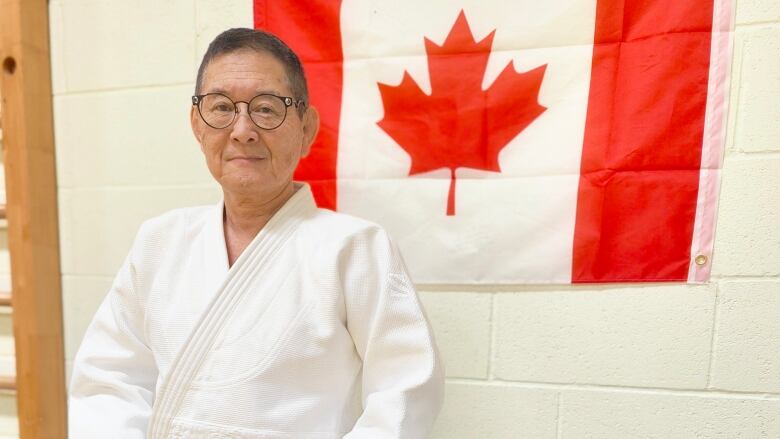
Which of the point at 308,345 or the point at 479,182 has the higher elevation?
the point at 479,182

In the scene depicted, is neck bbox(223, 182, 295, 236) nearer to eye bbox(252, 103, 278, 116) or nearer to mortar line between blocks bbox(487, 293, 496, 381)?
eye bbox(252, 103, 278, 116)

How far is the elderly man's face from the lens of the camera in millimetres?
678

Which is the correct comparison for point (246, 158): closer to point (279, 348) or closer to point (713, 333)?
point (279, 348)

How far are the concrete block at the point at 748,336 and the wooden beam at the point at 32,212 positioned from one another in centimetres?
165

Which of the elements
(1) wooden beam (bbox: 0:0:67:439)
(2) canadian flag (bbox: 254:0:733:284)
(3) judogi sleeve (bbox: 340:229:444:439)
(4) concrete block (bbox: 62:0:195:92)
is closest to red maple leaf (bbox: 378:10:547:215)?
(2) canadian flag (bbox: 254:0:733:284)

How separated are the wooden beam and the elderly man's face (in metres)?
0.73

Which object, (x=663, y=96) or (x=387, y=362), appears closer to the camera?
(x=387, y=362)

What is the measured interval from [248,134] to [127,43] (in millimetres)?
726

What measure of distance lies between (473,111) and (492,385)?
0.64 meters

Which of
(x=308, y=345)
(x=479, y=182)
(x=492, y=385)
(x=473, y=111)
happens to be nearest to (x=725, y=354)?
(x=492, y=385)

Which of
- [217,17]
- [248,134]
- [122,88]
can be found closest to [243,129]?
[248,134]

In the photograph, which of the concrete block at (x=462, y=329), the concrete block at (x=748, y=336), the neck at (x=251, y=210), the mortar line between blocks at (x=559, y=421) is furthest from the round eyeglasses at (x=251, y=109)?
the concrete block at (x=748, y=336)

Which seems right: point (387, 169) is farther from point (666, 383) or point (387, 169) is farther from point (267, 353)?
point (666, 383)

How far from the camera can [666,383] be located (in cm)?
96
